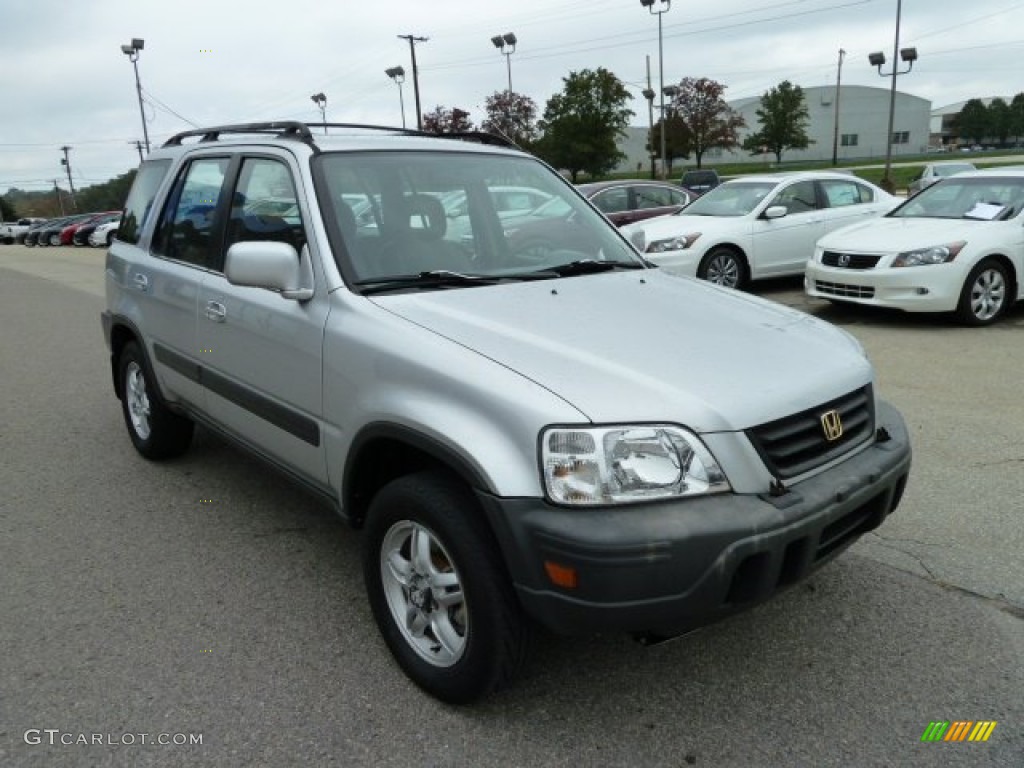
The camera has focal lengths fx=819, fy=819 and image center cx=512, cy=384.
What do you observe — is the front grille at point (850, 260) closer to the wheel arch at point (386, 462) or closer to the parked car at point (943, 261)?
A: the parked car at point (943, 261)

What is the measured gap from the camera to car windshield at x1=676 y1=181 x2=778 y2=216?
10602mm

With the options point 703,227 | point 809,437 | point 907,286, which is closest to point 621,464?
point 809,437

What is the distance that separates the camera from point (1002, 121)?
10506cm

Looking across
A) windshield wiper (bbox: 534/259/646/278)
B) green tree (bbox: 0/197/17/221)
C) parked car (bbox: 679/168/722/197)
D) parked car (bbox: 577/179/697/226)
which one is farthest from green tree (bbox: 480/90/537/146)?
green tree (bbox: 0/197/17/221)

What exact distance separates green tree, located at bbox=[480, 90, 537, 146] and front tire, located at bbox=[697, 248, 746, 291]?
45.4 metres

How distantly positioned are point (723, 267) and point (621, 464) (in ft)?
28.2

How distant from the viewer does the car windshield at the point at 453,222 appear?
10.2 ft

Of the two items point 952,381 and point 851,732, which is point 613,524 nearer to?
point 851,732

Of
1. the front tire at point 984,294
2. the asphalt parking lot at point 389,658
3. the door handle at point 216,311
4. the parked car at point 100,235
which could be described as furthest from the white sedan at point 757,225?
the parked car at point 100,235

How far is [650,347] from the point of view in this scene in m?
2.58

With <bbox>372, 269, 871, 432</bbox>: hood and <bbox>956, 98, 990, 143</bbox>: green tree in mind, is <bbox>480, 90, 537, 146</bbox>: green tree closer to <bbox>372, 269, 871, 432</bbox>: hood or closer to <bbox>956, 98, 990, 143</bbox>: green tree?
<bbox>372, 269, 871, 432</bbox>: hood

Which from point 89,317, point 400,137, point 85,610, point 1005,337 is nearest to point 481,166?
point 400,137

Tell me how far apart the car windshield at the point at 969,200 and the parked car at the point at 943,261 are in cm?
1

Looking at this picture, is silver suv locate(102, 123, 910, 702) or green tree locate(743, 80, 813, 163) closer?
silver suv locate(102, 123, 910, 702)
